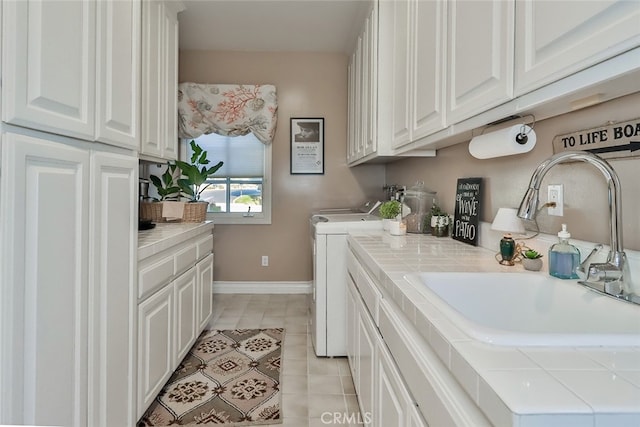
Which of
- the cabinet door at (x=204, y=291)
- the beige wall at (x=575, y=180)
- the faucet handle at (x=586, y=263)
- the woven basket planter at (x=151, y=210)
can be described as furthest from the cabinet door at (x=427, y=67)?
the woven basket planter at (x=151, y=210)

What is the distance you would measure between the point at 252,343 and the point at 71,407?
1.59 meters

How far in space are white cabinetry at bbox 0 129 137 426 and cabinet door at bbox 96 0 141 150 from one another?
0.11 meters

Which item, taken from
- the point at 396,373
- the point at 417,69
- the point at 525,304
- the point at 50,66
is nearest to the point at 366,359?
the point at 396,373

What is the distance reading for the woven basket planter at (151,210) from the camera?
2.50 m

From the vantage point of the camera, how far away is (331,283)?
2350mm

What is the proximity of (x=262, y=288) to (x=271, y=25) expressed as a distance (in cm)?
263

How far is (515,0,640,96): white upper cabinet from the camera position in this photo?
654 millimetres

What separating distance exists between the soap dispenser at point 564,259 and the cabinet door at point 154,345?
163 centimetres

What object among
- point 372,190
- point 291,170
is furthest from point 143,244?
point 372,190

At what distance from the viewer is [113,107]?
1352 millimetres

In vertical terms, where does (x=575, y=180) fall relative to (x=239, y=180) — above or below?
below

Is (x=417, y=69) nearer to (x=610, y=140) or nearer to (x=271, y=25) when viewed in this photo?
Result: (x=610, y=140)

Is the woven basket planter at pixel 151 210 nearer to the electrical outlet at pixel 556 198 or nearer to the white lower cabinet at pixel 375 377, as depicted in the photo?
the white lower cabinet at pixel 375 377

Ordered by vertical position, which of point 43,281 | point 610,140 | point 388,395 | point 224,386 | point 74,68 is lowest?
point 224,386
